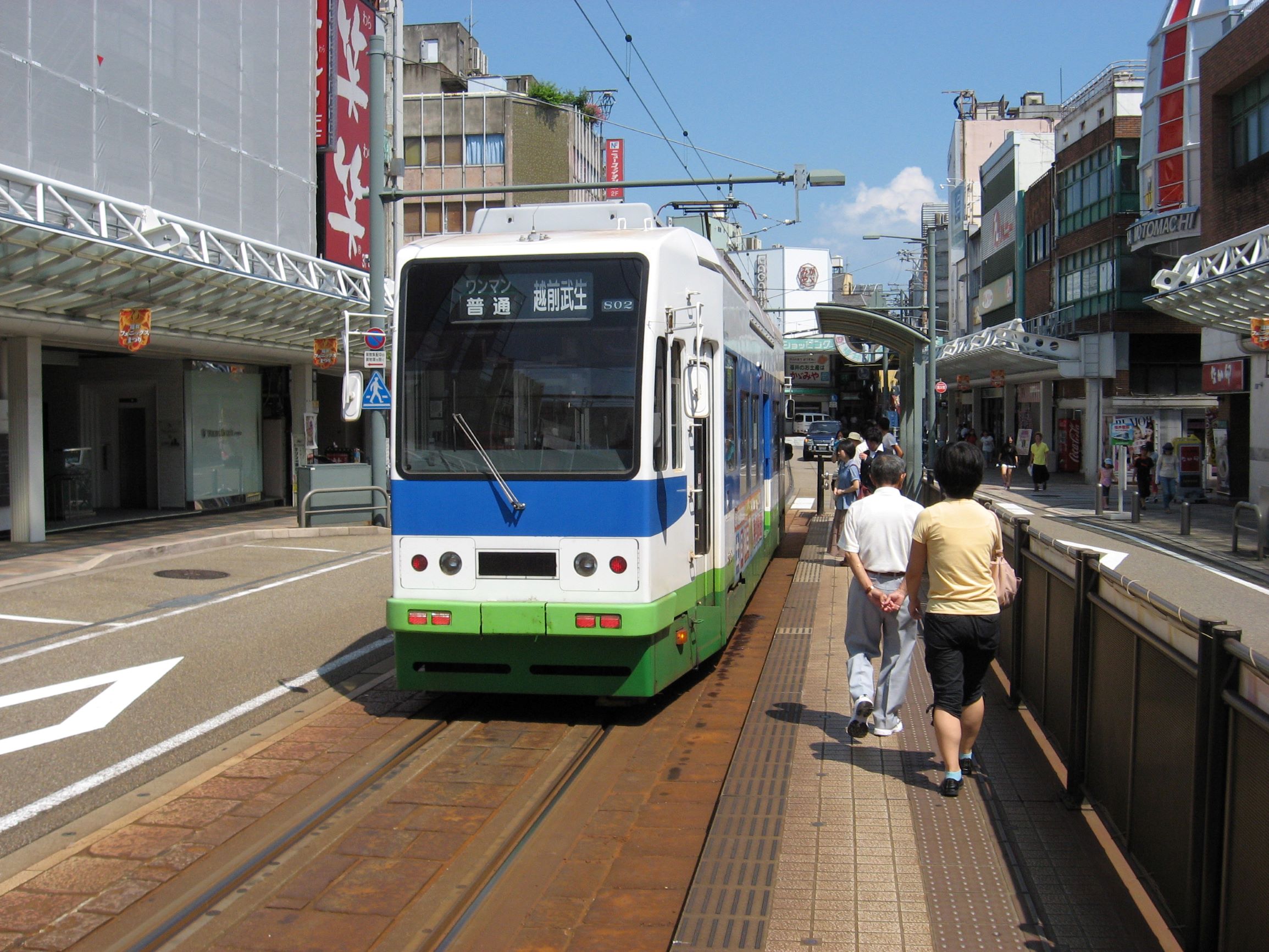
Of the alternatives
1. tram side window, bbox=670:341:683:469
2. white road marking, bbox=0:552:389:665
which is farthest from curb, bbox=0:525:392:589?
tram side window, bbox=670:341:683:469

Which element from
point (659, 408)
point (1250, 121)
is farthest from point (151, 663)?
point (1250, 121)

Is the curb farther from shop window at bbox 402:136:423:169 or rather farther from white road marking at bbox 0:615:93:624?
shop window at bbox 402:136:423:169

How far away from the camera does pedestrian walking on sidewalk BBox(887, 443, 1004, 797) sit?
18.8ft

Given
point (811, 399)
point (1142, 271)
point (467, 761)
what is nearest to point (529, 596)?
point (467, 761)

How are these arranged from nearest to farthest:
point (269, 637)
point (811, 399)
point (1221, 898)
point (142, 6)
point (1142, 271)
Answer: point (1221, 898) → point (269, 637) → point (142, 6) → point (1142, 271) → point (811, 399)

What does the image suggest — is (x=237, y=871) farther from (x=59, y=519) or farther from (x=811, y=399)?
(x=811, y=399)

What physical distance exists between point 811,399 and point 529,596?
314 ft

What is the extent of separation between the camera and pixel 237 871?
16.6 feet

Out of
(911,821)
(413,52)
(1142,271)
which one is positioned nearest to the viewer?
(911,821)

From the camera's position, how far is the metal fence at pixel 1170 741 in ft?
11.2

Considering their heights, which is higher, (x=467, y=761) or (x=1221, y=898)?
(x=1221, y=898)

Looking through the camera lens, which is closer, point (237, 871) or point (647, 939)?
point (647, 939)

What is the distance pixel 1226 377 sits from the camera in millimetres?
30562

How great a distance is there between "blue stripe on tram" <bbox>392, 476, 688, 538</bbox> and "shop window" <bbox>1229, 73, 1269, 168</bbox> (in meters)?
28.5
